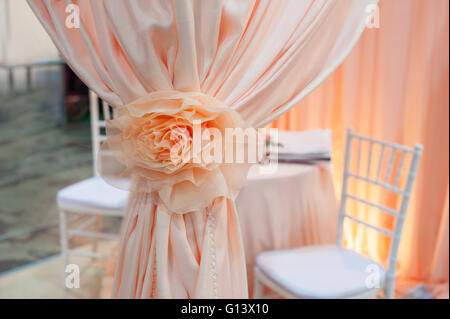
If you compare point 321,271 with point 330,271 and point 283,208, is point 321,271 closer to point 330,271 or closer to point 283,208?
point 330,271

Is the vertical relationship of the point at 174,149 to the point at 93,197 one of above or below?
above

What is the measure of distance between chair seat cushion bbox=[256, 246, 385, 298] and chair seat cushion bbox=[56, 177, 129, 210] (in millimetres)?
802

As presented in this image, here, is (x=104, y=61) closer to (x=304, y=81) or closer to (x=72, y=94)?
(x=304, y=81)

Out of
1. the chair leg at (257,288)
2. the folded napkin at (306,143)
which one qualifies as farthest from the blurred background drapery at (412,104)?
the chair leg at (257,288)

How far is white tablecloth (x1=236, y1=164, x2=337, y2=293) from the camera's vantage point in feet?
6.34

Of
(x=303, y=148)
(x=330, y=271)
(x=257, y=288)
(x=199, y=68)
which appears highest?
(x=199, y=68)

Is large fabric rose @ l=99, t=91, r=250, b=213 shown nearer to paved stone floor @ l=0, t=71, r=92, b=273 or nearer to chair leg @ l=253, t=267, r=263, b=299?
chair leg @ l=253, t=267, r=263, b=299

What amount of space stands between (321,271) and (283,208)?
0.33 m

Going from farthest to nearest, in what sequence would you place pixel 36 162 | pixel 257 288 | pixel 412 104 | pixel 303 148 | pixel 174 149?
pixel 36 162 → pixel 412 104 → pixel 303 148 → pixel 257 288 → pixel 174 149

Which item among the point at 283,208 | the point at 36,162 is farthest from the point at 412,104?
the point at 36,162

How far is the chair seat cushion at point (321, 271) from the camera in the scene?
1645 mm

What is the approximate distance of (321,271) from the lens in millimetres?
1752
